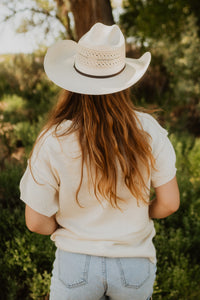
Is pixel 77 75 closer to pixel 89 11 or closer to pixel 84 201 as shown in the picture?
pixel 84 201

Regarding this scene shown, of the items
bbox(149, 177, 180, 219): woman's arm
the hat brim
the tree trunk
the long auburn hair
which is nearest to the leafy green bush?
bbox(149, 177, 180, 219): woman's arm

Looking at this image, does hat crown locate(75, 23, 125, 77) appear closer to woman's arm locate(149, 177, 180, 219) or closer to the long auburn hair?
the long auburn hair

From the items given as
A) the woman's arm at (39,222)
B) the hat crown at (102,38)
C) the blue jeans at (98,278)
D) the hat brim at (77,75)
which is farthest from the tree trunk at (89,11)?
the blue jeans at (98,278)

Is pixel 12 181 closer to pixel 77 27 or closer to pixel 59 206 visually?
pixel 59 206

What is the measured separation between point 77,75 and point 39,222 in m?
0.70

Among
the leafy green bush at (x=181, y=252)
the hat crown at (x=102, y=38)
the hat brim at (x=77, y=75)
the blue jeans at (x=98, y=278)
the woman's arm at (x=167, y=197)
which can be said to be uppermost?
the hat crown at (x=102, y=38)

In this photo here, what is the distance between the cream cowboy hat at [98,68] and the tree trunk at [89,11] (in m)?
4.16

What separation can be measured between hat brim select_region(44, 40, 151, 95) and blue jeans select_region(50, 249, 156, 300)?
2.42 feet

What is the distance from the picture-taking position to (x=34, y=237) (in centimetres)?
282

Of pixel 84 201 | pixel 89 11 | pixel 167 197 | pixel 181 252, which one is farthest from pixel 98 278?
pixel 89 11

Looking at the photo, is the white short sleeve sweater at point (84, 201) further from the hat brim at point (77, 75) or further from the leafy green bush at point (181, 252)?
the leafy green bush at point (181, 252)

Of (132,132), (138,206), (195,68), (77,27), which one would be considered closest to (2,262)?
(138,206)

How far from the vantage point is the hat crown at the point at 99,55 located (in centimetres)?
130

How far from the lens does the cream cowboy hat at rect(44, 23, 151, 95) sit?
1.24 metres
